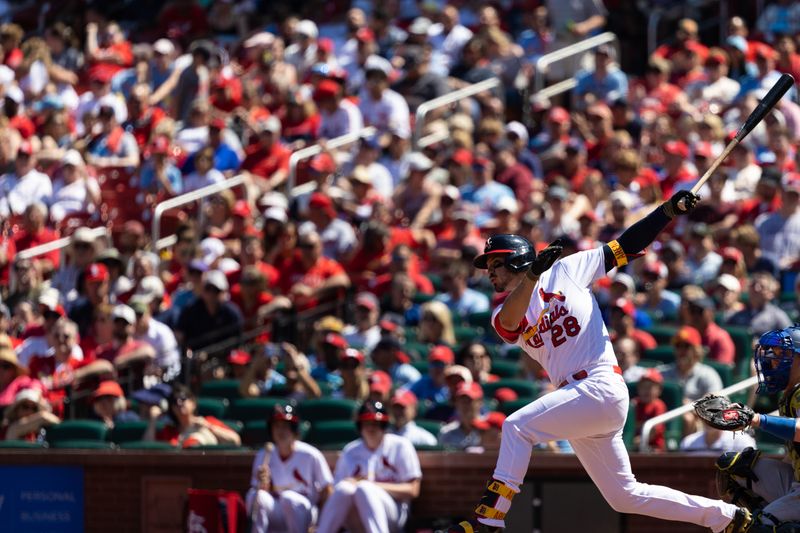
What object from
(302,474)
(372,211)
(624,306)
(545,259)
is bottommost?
(302,474)

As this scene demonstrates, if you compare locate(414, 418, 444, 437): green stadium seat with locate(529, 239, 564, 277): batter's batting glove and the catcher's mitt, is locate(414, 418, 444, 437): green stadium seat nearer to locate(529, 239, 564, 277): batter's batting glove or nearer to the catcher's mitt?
locate(529, 239, 564, 277): batter's batting glove

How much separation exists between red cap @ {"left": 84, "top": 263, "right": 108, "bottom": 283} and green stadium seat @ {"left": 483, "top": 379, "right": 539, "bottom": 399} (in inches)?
148

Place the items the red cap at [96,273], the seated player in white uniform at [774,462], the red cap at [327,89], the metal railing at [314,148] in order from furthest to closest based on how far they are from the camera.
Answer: the red cap at [327,89], the metal railing at [314,148], the red cap at [96,273], the seated player in white uniform at [774,462]

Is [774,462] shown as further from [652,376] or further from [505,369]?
[505,369]

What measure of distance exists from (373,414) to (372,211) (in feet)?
13.8

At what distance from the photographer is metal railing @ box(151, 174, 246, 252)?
590 inches

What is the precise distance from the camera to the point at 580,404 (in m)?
7.70

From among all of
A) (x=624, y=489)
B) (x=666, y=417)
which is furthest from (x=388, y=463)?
(x=624, y=489)

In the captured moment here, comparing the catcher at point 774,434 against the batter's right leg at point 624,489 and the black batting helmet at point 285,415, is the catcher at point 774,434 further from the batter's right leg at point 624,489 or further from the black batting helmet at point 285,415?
the black batting helmet at point 285,415

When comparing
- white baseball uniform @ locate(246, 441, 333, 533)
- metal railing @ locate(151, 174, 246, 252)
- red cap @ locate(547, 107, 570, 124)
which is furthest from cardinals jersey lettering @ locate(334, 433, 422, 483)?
red cap @ locate(547, 107, 570, 124)

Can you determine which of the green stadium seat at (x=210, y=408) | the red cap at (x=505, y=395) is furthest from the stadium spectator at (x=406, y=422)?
the green stadium seat at (x=210, y=408)

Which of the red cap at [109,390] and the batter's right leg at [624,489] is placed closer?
the batter's right leg at [624,489]

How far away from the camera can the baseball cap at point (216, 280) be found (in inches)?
531

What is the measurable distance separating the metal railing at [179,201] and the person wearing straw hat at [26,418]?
2.92 m
